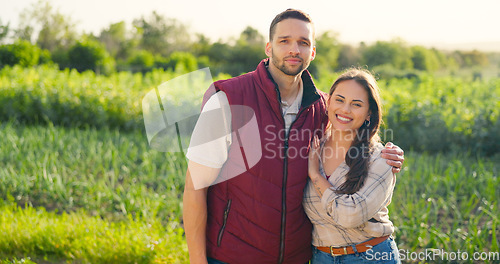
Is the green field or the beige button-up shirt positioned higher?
the beige button-up shirt

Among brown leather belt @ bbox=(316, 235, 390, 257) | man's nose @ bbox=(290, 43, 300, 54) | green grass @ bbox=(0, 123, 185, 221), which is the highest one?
man's nose @ bbox=(290, 43, 300, 54)

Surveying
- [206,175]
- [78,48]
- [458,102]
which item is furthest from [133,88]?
[78,48]

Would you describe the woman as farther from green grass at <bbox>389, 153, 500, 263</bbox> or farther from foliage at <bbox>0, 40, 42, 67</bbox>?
foliage at <bbox>0, 40, 42, 67</bbox>

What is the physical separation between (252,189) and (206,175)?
20 cm

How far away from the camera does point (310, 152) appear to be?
6.26ft

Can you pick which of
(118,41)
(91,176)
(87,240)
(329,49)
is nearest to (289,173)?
(87,240)

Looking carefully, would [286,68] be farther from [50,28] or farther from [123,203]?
[50,28]

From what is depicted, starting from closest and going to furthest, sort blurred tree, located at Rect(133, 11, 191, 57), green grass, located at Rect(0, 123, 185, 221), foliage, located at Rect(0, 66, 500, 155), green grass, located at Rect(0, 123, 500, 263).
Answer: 1. green grass, located at Rect(0, 123, 500, 263)
2. green grass, located at Rect(0, 123, 185, 221)
3. foliage, located at Rect(0, 66, 500, 155)
4. blurred tree, located at Rect(133, 11, 191, 57)

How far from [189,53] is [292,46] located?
83.8 feet

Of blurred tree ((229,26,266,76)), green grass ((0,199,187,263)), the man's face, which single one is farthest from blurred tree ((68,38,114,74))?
the man's face

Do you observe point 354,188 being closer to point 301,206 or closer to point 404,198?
point 301,206

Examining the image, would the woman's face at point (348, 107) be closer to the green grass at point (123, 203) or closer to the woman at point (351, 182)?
the woman at point (351, 182)

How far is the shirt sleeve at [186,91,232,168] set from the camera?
1.76 meters

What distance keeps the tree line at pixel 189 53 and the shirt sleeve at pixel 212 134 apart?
12678 millimetres
